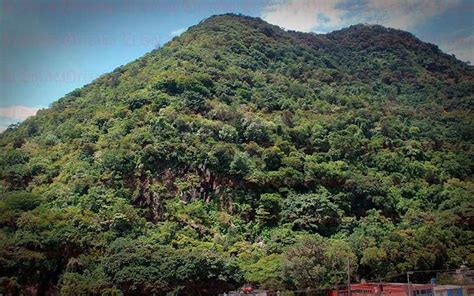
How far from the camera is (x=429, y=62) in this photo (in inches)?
2020

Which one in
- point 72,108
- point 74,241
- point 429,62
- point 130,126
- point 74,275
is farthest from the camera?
point 429,62

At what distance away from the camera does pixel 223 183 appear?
83.1 feet

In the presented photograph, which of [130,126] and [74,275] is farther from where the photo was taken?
[130,126]

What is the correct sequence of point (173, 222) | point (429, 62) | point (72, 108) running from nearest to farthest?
point (173, 222) → point (72, 108) → point (429, 62)

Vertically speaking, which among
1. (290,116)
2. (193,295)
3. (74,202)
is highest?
(290,116)

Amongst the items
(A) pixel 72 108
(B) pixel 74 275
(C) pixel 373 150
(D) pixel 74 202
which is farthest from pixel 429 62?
(B) pixel 74 275

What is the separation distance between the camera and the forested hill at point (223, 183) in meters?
19.2

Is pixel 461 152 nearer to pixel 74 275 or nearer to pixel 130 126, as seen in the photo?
pixel 130 126

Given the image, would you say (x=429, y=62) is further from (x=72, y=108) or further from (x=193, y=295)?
(x=193, y=295)

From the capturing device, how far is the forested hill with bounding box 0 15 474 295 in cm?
1925

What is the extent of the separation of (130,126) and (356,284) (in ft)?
50.0

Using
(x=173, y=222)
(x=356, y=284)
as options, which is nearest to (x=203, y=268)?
(x=173, y=222)

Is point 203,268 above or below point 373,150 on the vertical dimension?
below

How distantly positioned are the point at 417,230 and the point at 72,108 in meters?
22.6
